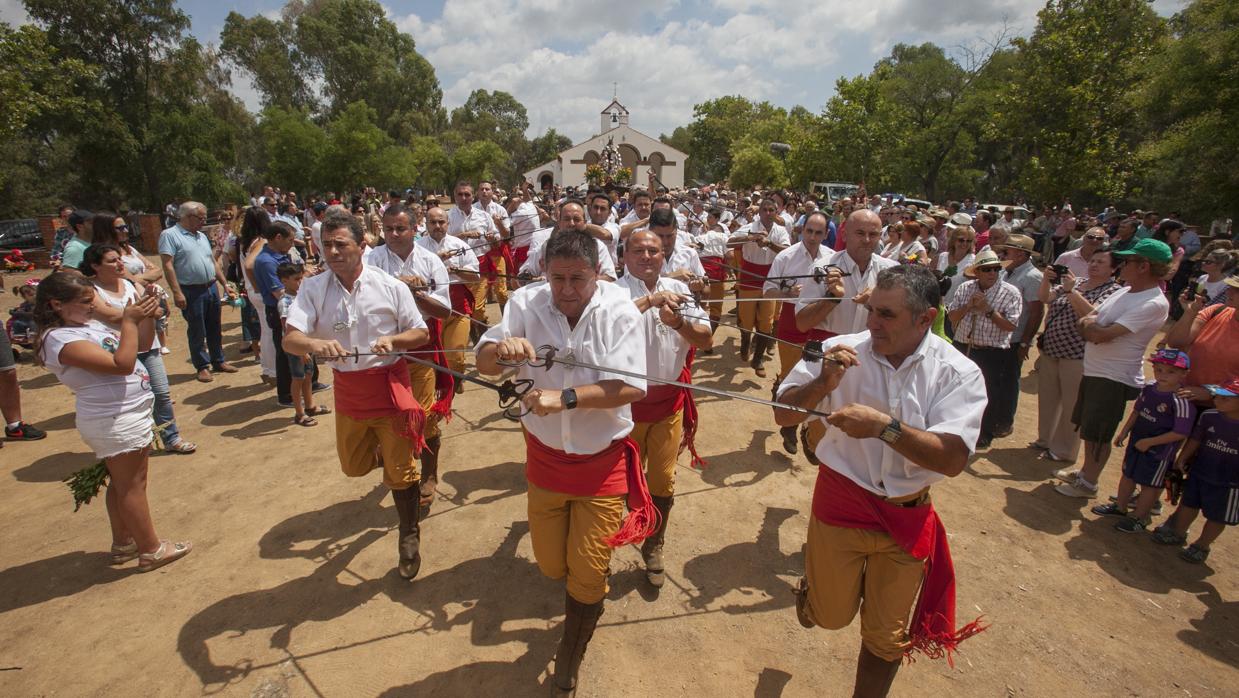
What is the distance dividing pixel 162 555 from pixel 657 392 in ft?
12.7

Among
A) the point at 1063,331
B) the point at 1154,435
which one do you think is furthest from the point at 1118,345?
the point at 1063,331

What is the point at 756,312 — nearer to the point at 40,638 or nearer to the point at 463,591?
the point at 463,591

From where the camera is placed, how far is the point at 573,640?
323 centimetres

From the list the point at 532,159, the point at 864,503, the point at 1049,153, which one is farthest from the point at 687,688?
the point at 532,159

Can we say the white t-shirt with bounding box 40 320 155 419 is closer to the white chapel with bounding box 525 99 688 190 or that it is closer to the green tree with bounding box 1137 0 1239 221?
the green tree with bounding box 1137 0 1239 221

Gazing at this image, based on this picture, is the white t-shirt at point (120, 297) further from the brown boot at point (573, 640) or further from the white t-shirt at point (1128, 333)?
the white t-shirt at point (1128, 333)

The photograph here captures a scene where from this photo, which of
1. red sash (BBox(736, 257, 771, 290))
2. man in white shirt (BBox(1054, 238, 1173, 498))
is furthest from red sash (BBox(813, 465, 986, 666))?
red sash (BBox(736, 257, 771, 290))

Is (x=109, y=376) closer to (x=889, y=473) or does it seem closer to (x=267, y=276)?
(x=267, y=276)

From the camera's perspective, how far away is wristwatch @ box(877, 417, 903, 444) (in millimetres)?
2506

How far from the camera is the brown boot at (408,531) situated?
4.22 metres

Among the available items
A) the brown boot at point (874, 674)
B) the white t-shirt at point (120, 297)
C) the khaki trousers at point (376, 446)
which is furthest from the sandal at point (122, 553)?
the brown boot at point (874, 674)

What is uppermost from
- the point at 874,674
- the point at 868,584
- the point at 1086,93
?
the point at 1086,93

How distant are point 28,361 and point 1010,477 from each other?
45.2ft

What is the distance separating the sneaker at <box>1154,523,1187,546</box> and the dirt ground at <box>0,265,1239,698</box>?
0.29 ft
